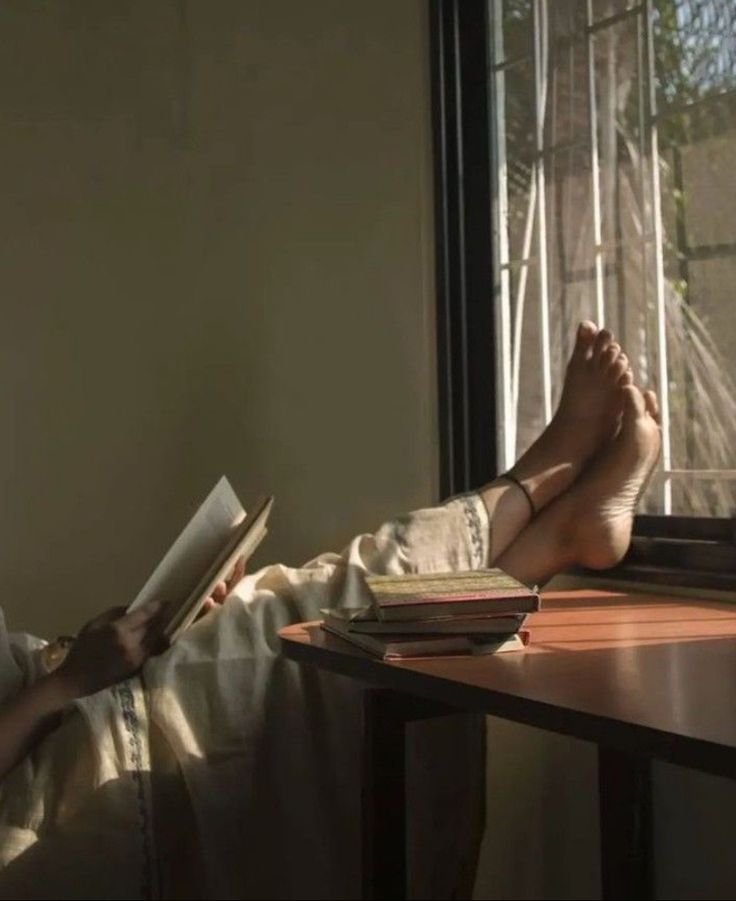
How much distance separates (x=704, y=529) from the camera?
4.57 feet

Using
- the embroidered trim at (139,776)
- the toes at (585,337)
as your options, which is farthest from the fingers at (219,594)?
the toes at (585,337)

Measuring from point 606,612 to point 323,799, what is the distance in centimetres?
36

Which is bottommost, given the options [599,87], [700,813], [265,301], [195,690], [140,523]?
[700,813]

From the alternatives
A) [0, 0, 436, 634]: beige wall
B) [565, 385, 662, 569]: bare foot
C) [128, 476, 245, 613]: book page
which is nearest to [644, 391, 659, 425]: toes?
[565, 385, 662, 569]: bare foot

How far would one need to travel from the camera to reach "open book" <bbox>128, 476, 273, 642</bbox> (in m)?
1.23

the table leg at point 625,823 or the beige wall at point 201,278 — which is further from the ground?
the beige wall at point 201,278

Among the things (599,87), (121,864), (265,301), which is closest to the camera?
(121,864)

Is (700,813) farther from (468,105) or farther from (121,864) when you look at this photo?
(468,105)

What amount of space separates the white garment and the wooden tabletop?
0.45 ft

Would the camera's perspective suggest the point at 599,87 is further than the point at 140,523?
No

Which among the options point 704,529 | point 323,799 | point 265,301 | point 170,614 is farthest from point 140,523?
point 704,529

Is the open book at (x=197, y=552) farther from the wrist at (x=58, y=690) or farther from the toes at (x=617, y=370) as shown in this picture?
the toes at (x=617, y=370)

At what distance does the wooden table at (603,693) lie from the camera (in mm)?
702

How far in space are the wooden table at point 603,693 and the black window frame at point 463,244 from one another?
379 mm
